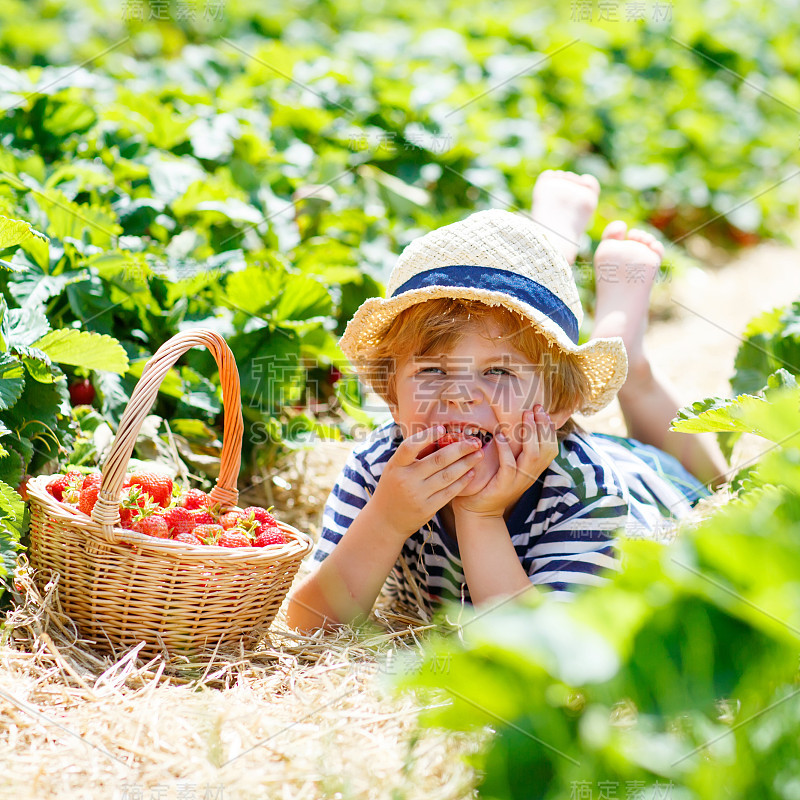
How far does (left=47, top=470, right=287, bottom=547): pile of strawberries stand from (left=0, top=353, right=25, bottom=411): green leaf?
0.61ft

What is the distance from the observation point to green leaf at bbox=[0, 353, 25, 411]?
1819 millimetres

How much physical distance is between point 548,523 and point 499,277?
0.55 meters

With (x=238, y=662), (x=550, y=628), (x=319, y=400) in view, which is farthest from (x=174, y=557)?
(x=319, y=400)

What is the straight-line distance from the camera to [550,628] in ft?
2.75

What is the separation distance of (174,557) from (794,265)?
15.7 feet

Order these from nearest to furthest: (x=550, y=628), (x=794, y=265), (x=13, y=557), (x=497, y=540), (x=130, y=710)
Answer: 1. (x=550, y=628)
2. (x=130, y=710)
3. (x=13, y=557)
4. (x=497, y=540)
5. (x=794, y=265)

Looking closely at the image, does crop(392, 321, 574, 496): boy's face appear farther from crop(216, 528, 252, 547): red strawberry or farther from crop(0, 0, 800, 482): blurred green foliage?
crop(0, 0, 800, 482): blurred green foliage

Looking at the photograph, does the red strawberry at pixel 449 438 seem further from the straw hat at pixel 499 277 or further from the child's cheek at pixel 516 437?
the straw hat at pixel 499 277

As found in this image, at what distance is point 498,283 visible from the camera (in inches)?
71.7

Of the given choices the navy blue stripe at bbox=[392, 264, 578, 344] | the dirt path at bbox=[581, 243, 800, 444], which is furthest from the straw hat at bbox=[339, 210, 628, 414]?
the dirt path at bbox=[581, 243, 800, 444]

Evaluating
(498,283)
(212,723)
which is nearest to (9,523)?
(212,723)

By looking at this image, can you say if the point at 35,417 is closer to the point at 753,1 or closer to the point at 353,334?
the point at 353,334

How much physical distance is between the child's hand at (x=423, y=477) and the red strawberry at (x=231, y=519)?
0.30m

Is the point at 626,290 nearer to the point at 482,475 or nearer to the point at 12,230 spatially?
the point at 482,475
